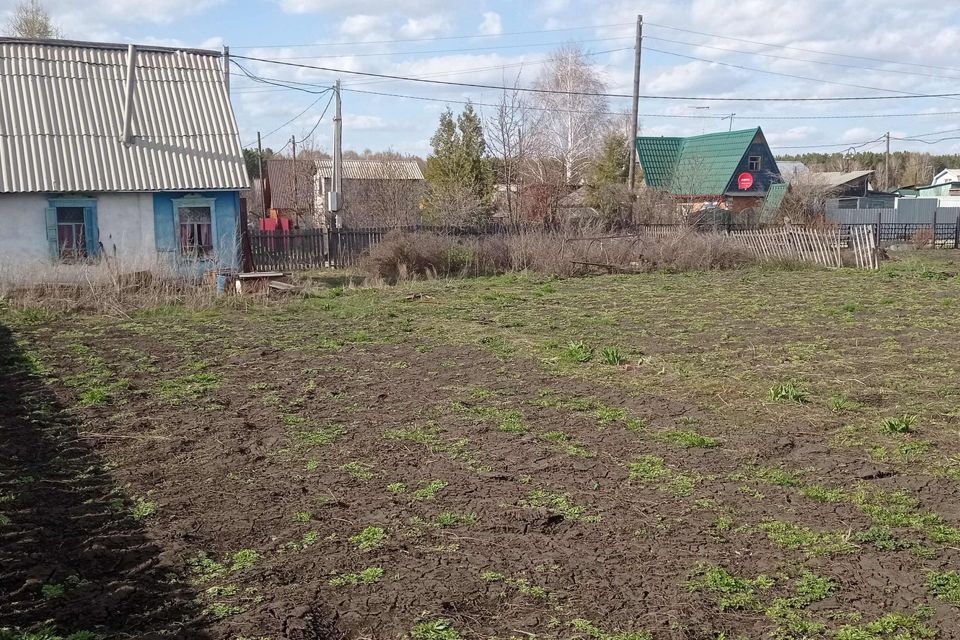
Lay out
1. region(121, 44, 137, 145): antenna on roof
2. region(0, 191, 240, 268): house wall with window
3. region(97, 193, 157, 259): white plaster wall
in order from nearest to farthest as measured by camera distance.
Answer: region(0, 191, 240, 268): house wall with window → region(97, 193, 157, 259): white plaster wall → region(121, 44, 137, 145): antenna on roof

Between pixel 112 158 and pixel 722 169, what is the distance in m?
33.8

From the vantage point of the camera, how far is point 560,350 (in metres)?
11.0

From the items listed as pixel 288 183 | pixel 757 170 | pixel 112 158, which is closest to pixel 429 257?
pixel 112 158

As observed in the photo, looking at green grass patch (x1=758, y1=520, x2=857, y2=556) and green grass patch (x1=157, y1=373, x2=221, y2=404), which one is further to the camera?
green grass patch (x1=157, y1=373, x2=221, y2=404)

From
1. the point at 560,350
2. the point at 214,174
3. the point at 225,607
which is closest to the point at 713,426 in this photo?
the point at 560,350

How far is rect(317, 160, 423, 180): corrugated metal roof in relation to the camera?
4491 centimetres

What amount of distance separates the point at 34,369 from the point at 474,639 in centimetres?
807

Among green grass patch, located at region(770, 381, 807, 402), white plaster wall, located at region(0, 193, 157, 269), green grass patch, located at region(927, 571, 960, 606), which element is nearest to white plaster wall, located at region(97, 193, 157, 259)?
white plaster wall, located at region(0, 193, 157, 269)

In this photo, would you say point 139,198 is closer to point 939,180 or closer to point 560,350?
point 560,350

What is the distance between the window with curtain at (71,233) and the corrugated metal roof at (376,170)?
2580 centimetres

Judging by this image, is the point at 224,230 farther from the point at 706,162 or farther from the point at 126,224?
the point at 706,162

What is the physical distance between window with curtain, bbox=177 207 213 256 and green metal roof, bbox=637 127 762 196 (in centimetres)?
2873

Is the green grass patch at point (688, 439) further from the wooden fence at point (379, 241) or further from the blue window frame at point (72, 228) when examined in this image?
the wooden fence at point (379, 241)

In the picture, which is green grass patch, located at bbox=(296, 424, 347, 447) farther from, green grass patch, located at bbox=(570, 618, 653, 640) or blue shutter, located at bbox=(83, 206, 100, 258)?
blue shutter, located at bbox=(83, 206, 100, 258)
